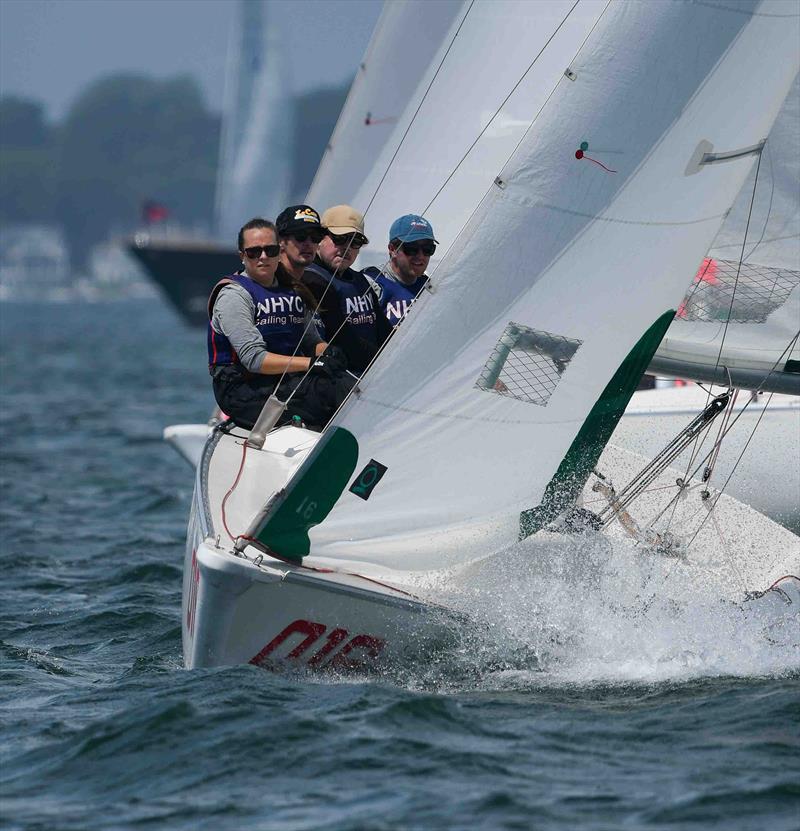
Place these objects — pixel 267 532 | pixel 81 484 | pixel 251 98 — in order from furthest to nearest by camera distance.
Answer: pixel 251 98, pixel 81 484, pixel 267 532

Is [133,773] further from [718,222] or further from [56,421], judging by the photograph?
[56,421]

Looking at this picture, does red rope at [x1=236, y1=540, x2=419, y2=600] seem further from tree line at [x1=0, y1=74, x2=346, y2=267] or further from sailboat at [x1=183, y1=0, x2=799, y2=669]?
tree line at [x1=0, y1=74, x2=346, y2=267]

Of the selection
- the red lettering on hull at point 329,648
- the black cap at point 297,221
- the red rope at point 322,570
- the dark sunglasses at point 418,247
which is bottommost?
the red lettering on hull at point 329,648

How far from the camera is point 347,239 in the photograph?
5820 mm

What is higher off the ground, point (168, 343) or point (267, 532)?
point (267, 532)

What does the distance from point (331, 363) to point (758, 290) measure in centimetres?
155

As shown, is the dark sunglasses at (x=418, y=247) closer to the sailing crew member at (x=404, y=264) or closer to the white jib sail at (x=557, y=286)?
the sailing crew member at (x=404, y=264)

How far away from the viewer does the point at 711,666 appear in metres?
5.11

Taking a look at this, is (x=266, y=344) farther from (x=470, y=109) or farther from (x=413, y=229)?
(x=470, y=109)

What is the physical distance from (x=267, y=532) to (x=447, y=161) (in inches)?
153

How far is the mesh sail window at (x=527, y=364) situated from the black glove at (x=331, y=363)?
2.87ft

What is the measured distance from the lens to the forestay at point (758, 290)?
5.85 m

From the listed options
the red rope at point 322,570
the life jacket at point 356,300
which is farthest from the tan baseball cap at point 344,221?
the red rope at point 322,570

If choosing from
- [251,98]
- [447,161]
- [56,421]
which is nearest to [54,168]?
[251,98]
